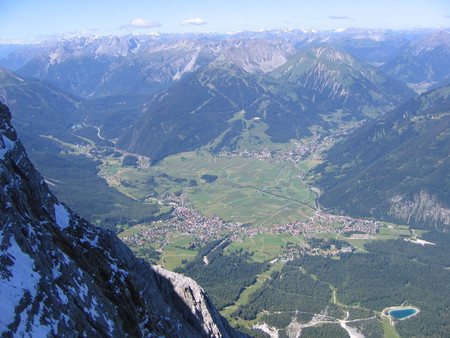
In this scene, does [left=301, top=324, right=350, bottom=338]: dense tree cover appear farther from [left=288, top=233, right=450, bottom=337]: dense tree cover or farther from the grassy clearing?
the grassy clearing

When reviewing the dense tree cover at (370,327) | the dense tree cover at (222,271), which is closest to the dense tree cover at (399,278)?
the dense tree cover at (370,327)

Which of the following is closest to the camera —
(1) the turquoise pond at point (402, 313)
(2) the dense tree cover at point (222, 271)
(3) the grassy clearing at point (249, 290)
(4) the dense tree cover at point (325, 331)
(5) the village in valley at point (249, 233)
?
(4) the dense tree cover at point (325, 331)

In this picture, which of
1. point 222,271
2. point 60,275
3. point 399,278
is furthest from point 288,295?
point 60,275

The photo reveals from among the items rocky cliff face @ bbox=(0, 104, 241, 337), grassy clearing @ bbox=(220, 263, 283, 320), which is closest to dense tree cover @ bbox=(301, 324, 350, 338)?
grassy clearing @ bbox=(220, 263, 283, 320)

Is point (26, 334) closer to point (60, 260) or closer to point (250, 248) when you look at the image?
point (60, 260)

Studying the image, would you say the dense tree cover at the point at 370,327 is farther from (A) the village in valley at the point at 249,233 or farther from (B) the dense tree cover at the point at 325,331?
(A) the village in valley at the point at 249,233

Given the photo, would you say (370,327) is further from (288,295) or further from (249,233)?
(249,233)

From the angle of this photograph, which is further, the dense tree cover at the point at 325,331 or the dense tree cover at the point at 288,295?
the dense tree cover at the point at 288,295
